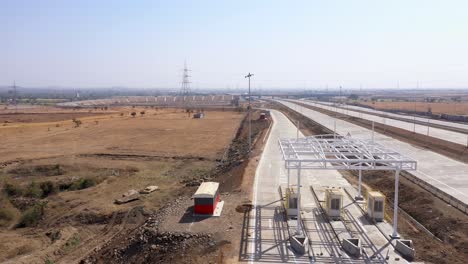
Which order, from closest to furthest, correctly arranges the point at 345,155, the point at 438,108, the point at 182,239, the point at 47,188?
the point at 182,239
the point at 345,155
the point at 47,188
the point at 438,108

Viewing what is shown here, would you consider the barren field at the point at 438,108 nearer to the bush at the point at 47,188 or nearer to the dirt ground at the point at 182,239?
the dirt ground at the point at 182,239

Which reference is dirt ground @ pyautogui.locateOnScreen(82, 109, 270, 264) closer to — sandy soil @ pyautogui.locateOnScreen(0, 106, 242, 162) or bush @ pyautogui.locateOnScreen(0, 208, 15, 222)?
bush @ pyautogui.locateOnScreen(0, 208, 15, 222)

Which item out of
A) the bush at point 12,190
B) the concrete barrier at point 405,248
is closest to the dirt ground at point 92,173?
the bush at point 12,190

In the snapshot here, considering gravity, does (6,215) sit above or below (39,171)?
below

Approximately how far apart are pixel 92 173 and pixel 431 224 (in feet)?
97.9

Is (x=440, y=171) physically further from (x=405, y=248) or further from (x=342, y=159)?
(x=405, y=248)

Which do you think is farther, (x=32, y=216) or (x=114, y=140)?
(x=114, y=140)

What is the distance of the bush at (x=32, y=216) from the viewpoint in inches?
994

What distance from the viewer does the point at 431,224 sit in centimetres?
1978

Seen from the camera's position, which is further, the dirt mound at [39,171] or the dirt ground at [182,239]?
the dirt mound at [39,171]

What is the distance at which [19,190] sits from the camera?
31281mm

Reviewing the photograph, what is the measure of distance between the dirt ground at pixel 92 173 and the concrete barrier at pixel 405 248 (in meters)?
13.4

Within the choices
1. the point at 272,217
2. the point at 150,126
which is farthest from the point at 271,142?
the point at 150,126

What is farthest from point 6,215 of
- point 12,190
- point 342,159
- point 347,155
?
point 347,155
